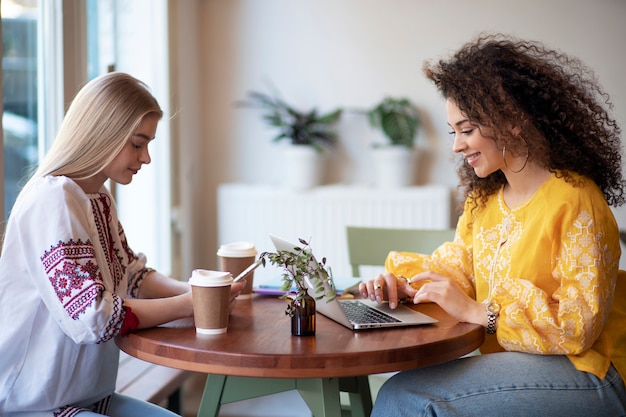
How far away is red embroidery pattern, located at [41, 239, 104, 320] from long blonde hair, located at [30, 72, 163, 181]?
0.20 m

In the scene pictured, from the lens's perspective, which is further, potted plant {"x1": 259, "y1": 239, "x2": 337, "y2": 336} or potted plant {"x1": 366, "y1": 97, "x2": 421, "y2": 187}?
potted plant {"x1": 366, "y1": 97, "x2": 421, "y2": 187}

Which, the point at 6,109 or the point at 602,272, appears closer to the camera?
the point at 602,272

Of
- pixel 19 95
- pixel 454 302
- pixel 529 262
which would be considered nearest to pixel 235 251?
pixel 454 302

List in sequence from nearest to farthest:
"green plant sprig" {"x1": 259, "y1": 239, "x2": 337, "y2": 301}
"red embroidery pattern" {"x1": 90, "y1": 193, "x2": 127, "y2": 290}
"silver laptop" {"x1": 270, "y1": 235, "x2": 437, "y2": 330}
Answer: "green plant sprig" {"x1": 259, "y1": 239, "x2": 337, "y2": 301} → "silver laptop" {"x1": 270, "y1": 235, "x2": 437, "y2": 330} → "red embroidery pattern" {"x1": 90, "y1": 193, "x2": 127, "y2": 290}

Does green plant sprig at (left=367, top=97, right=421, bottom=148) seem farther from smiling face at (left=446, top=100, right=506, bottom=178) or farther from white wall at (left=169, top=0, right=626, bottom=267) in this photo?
smiling face at (left=446, top=100, right=506, bottom=178)

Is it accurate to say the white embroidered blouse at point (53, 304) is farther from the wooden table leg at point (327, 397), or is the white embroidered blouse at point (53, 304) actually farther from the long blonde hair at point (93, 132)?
the wooden table leg at point (327, 397)

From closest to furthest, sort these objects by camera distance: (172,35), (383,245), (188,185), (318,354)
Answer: (318,354) → (383,245) → (172,35) → (188,185)

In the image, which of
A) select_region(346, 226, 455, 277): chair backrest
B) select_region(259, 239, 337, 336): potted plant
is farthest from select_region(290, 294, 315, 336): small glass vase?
select_region(346, 226, 455, 277): chair backrest

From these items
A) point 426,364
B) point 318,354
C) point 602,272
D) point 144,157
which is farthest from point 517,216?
point 144,157

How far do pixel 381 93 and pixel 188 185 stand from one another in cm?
102

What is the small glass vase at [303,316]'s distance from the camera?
4.80 ft

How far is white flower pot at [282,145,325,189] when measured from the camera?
3482mm

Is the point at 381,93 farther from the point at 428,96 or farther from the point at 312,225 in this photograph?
the point at 312,225

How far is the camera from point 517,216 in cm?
176
